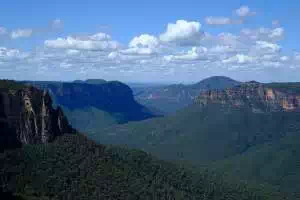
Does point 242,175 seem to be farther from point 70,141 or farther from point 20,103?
point 20,103

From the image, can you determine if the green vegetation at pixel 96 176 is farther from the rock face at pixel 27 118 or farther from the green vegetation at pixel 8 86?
the green vegetation at pixel 8 86

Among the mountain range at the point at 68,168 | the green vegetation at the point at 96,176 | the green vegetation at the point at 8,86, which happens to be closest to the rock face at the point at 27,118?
the mountain range at the point at 68,168

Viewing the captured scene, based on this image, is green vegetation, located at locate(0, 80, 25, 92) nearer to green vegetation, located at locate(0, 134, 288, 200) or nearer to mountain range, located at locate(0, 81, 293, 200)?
mountain range, located at locate(0, 81, 293, 200)

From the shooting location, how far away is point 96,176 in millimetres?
114000

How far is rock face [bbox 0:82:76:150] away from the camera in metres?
122

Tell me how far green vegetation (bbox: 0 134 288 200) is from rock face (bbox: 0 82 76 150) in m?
3.76

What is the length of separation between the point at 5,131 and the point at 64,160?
16.0 m

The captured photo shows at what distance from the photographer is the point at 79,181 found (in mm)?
111062

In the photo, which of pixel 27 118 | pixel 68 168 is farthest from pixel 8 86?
pixel 68 168

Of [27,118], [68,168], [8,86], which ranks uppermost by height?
[8,86]

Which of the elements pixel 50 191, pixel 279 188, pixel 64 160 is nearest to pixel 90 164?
pixel 64 160

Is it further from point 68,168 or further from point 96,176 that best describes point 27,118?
point 96,176

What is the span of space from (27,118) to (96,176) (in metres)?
25.4

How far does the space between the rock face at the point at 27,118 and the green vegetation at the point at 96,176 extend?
3.76 meters
